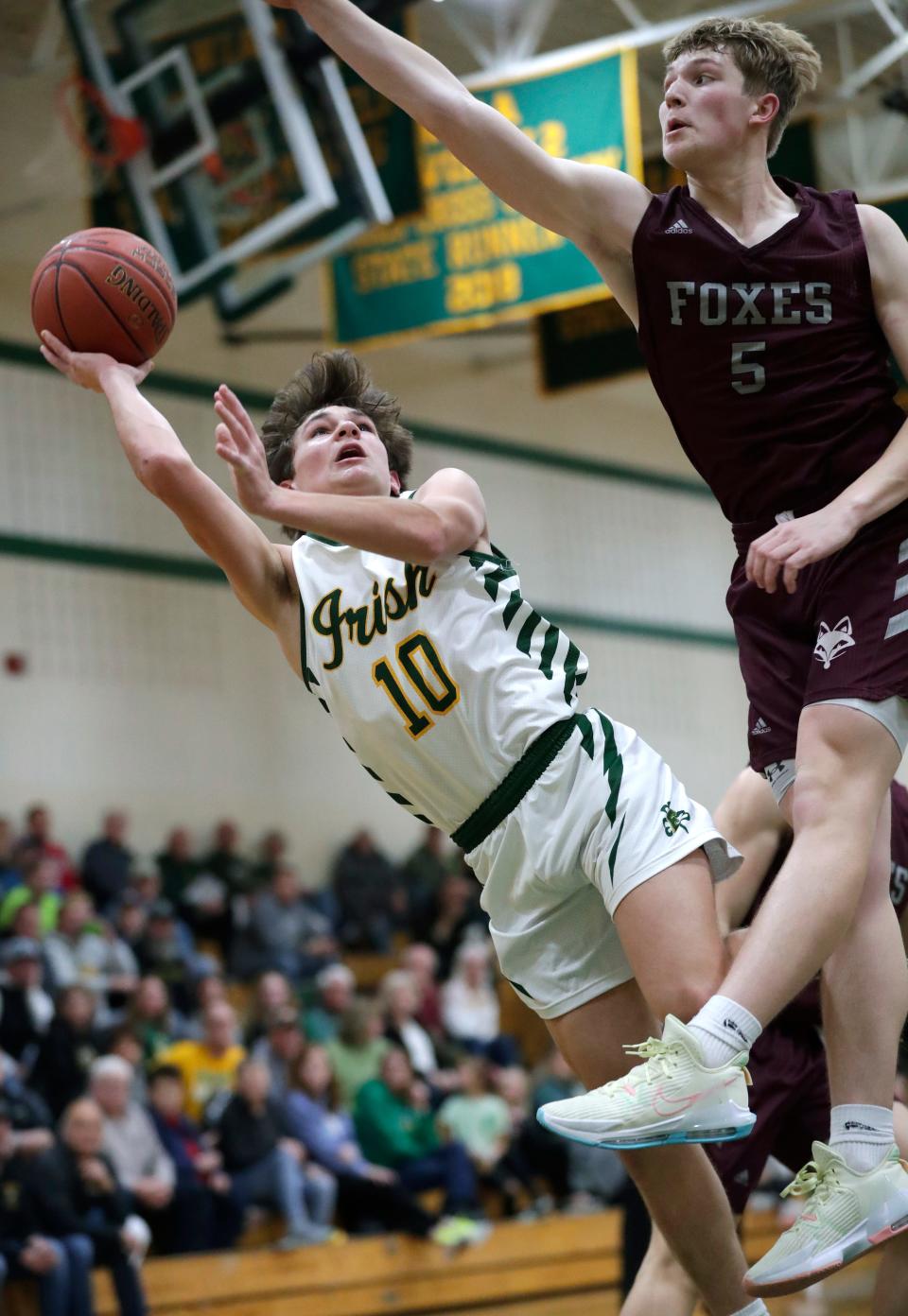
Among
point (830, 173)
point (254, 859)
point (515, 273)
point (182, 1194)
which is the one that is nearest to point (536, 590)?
point (254, 859)

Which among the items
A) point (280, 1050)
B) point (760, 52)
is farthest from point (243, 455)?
point (280, 1050)

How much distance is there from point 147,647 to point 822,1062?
12.5m

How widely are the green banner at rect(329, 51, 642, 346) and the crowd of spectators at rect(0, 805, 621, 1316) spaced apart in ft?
16.2

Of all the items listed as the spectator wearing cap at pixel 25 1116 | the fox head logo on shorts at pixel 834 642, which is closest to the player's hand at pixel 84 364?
the fox head logo on shorts at pixel 834 642

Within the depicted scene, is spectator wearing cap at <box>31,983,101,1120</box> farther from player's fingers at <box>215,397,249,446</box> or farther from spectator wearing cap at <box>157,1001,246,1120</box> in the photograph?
player's fingers at <box>215,397,249,446</box>

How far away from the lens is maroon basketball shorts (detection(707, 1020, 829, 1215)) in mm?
5887

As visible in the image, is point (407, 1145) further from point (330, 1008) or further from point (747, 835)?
point (747, 835)

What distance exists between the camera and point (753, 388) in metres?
4.30

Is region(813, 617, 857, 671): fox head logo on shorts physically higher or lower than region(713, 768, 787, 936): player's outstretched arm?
higher

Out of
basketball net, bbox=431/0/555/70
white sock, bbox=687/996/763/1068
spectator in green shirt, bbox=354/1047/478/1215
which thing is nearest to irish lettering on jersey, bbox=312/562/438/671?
white sock, bbox=687/996/763/1068

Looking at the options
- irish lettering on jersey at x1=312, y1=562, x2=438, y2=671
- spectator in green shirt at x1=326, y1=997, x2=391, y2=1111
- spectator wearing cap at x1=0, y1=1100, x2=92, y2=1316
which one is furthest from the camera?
spectator in green shirt at x1=326, y1=997, x2=391, y2=1111

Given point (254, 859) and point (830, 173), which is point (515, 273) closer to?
point (830, 173)

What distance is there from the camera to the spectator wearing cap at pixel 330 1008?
14094 mm

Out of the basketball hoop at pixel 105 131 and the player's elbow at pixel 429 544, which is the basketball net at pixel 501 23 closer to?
the basketball hoop at pixel 105 131
